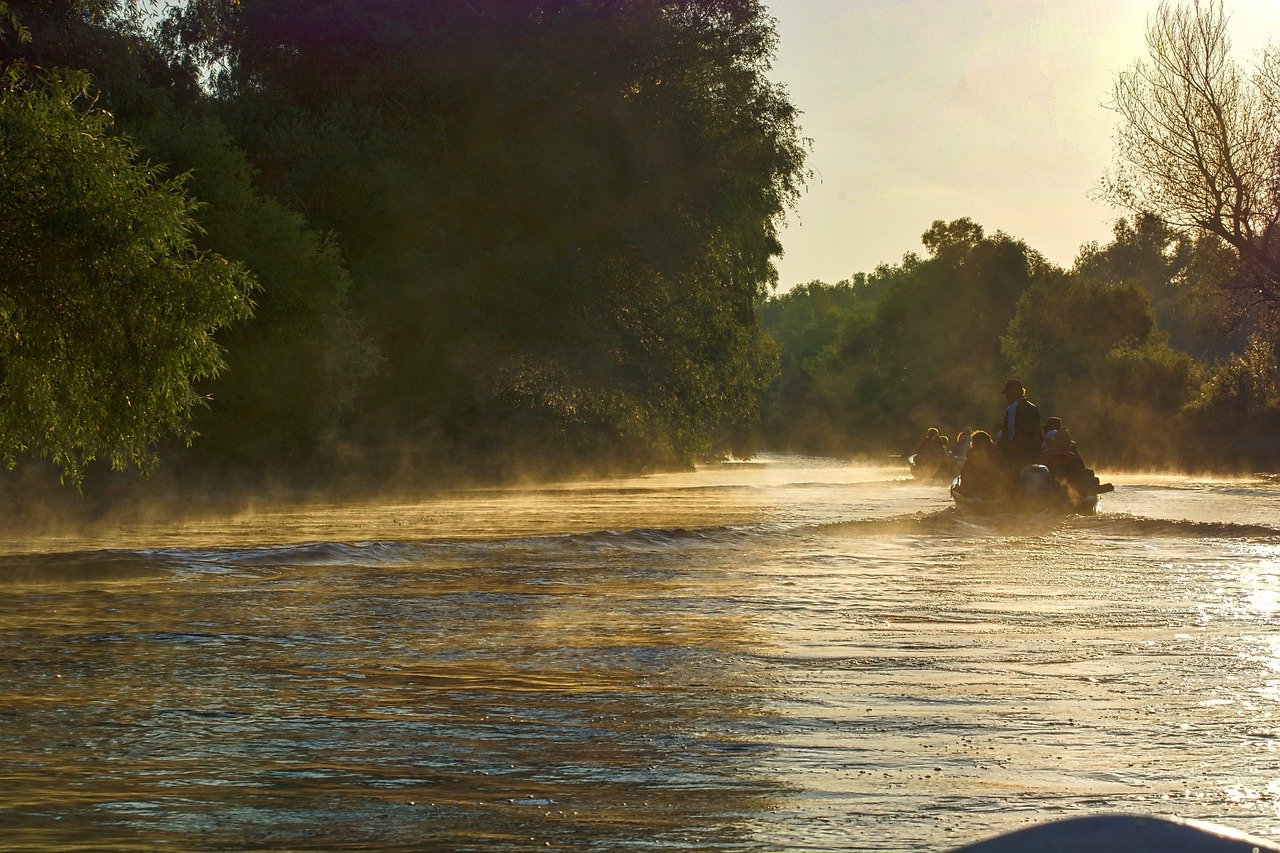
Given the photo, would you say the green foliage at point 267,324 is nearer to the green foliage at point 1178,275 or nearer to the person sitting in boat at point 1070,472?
the person sitting in boat at point 1070,472

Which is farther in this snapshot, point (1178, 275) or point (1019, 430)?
point (1178, 275)

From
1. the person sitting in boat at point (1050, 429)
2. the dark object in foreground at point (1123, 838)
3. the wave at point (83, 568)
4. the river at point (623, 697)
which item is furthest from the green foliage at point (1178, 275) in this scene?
the dark object in foreground at point (1123, 838)

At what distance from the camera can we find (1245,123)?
45906 mm

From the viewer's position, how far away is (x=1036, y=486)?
24.1 metres

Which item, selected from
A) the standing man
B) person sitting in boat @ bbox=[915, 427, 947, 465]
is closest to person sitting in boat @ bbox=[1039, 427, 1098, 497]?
the standing man

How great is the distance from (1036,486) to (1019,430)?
1073mm

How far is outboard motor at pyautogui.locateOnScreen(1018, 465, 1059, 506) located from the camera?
24.0 metres

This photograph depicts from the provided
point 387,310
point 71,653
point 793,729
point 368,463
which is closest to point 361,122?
point 387,310

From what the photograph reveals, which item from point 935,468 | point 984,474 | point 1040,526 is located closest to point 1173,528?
point 1040,526

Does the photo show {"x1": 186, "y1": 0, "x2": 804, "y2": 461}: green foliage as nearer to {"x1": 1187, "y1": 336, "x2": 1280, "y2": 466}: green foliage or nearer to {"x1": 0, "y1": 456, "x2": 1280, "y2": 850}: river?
{"x1": 0, "y1": 456, "x2": 1280, "y2": 850}: river

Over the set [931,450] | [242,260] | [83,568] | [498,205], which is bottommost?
[83,568]

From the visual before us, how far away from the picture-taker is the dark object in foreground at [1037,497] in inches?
949

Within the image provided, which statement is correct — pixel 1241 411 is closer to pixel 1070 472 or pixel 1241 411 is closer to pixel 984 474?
pixel 1070 472

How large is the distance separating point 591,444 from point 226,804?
131 ft
